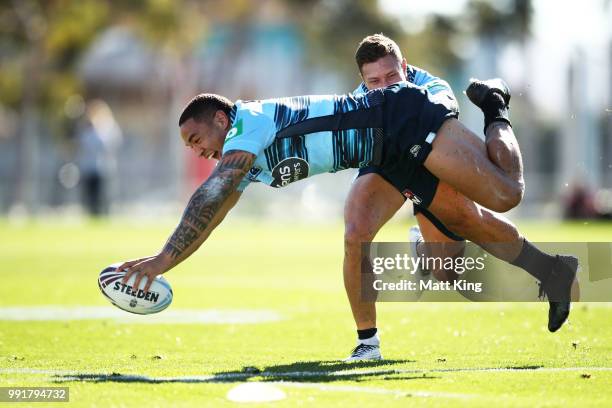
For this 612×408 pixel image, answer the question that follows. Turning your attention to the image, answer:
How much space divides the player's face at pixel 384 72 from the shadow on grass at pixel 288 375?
87.8 inches

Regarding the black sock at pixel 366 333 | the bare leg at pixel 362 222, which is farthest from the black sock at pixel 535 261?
the black sock at pixel 366 333

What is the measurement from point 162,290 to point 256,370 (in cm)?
84

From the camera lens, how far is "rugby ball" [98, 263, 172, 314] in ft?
25.4

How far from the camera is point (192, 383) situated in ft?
23.3

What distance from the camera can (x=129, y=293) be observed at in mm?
7746

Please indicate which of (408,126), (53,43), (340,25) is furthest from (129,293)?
(340,25)

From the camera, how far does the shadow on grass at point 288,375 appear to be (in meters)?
7.26

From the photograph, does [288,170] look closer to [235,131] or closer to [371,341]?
[235,131]

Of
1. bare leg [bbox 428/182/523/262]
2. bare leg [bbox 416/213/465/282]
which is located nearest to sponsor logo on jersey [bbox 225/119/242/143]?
bare leg [bbox 428/182/523/262]

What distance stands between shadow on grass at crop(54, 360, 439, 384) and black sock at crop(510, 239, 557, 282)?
1789 millimetres

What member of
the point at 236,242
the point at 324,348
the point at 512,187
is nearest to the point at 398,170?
the point at 512,187

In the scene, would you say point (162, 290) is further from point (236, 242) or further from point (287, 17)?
point (287, 17)

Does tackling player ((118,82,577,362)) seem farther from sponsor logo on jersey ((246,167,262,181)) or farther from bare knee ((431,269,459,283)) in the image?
bare knee ((431,269,459,283))

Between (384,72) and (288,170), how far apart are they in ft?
4.46
